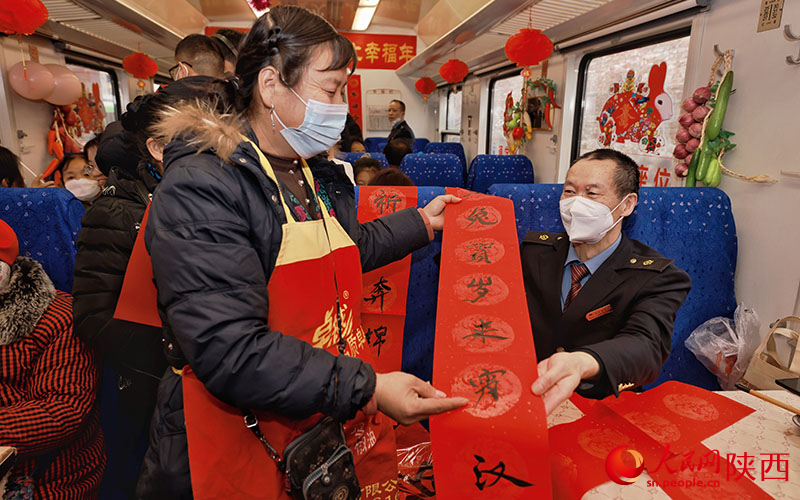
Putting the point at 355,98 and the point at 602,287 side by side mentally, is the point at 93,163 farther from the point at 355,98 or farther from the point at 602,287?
the point at 355,98

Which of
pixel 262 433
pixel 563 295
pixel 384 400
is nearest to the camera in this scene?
pixel 384 400

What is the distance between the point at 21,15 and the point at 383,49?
9.42 meters

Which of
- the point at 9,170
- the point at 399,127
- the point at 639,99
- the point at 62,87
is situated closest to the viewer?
the point at 9,170

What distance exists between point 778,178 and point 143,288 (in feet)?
9.94

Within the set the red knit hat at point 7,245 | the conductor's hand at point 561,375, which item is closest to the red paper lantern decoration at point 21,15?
the red knit hat at point 7,245

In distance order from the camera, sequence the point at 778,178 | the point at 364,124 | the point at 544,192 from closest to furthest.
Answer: the point at 544,192
the point at 778,178
the point at 364,124

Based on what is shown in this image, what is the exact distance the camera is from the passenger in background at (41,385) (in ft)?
5.17

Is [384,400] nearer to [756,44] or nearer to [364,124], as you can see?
[756,44]

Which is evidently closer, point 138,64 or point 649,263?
point 649,263

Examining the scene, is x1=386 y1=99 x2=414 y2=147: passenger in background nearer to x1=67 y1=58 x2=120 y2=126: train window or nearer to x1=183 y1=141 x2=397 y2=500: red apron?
x1=67 y1=58 x2=120 y2=126: train window

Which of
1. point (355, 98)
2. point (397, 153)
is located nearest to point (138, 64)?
point (397, 153)

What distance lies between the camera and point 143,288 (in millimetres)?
1265

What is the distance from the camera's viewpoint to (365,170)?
419 centimetres

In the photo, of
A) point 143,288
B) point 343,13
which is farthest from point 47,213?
point 343,13
